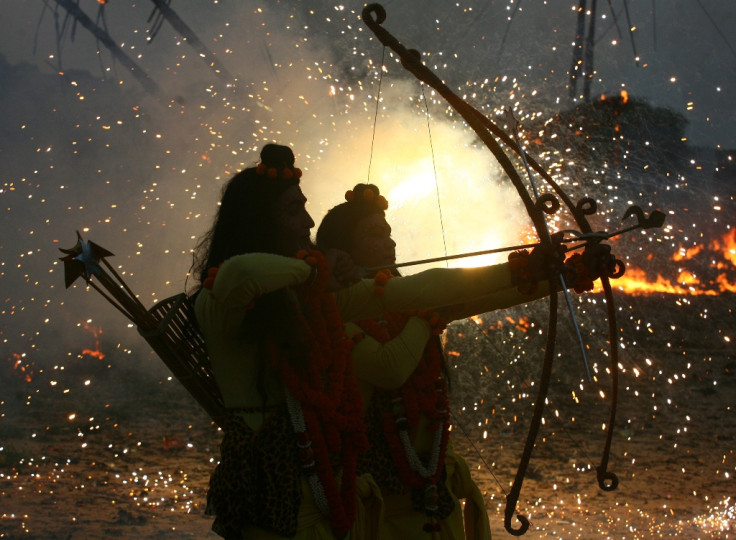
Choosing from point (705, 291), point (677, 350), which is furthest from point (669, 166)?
point (677, 350)

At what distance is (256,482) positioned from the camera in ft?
6.73

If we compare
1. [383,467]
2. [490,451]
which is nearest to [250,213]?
[383,467]

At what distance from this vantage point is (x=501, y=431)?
21.5 ft

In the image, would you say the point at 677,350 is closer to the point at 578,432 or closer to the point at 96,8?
the point at 578,432

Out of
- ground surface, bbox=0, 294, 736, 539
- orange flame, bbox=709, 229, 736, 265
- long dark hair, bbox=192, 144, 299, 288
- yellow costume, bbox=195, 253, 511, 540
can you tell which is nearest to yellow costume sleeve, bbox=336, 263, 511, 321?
yellow costume, bbox=195, 253, 511, 540

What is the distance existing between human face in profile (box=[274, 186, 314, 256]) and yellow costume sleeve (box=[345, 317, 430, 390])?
1.38 ft

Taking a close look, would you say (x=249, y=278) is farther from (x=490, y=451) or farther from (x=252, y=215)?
(x=490, y=451)

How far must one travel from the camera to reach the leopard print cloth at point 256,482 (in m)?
2.02

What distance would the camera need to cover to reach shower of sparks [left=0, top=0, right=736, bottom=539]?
7078mm

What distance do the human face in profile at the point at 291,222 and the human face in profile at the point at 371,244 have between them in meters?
0.41

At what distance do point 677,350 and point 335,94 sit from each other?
4659mm

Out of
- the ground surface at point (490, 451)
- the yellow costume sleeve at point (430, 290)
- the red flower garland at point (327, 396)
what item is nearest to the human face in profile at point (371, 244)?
the yellow costume sleeve at point (430, 290)

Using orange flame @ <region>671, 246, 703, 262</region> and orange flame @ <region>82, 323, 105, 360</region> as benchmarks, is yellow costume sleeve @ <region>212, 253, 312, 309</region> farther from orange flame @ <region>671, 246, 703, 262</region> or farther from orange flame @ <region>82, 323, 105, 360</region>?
orange flame @ <region>671, 246, 703, 262</region>

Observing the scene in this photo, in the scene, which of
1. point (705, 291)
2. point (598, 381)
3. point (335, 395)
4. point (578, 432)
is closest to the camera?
point (335, 395)
